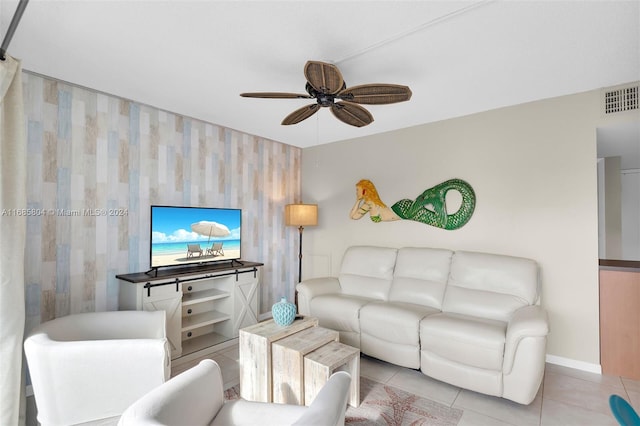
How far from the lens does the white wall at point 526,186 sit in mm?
2744

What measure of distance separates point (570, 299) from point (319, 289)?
93.8 inches

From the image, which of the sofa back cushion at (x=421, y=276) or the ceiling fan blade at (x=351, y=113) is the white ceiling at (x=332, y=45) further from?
the sofa back cushion at (x=421, y=276)

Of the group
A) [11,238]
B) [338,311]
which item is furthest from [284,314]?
[11,238]

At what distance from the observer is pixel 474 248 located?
3.31 meters

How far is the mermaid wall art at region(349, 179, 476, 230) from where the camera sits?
3357mm

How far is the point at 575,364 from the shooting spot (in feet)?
9.08

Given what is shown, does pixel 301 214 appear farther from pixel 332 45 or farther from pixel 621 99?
pixel 621 99

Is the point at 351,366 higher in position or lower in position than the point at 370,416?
higher

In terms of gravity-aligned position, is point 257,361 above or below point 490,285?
below

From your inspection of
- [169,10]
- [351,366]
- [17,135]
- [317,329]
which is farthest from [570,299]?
[17,135]

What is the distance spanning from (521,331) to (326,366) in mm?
1375

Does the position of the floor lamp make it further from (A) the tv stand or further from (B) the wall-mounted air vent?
(B) the wall-mounted air vent

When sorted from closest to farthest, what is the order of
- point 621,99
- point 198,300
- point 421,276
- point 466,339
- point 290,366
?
point 290,366
point 466,339
point 621,99
point 198,300
point 421,276

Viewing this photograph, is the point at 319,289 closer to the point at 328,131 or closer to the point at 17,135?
the point at 328,131
